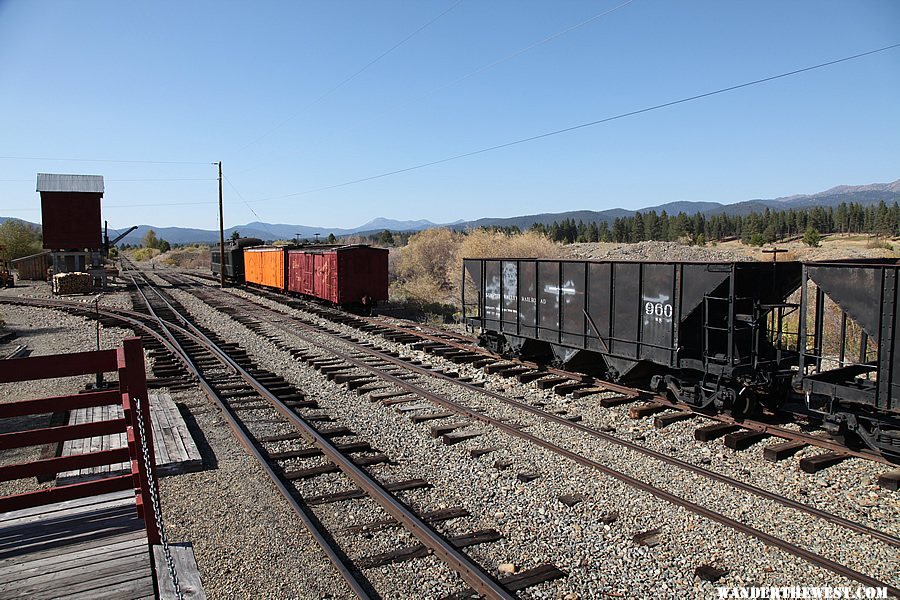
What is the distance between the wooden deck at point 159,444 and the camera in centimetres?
777

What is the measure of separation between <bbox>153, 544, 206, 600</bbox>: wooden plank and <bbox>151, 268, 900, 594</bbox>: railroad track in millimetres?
5225

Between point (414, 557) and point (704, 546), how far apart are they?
2.97 meters

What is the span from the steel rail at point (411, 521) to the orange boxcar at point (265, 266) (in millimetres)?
25338

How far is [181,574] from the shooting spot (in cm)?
395

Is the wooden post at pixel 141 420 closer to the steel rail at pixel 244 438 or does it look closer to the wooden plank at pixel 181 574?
the wooden plank at pixel 181 574

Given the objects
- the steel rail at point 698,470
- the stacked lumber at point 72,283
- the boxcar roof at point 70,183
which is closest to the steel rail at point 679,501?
the steel rail at point 698,470

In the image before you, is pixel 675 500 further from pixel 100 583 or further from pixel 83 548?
pixel 83 548

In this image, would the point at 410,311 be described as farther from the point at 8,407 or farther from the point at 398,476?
the point at 8,407

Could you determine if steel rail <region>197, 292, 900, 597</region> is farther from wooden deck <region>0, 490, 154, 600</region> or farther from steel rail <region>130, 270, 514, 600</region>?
wooden deck <region>0, 490, 154, 600</region>

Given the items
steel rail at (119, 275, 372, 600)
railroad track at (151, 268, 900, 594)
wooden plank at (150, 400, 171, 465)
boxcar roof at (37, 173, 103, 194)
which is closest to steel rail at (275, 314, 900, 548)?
railroad track at (151, 268, 900, 594)

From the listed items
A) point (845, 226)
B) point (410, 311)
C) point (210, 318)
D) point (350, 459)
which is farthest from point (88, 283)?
point (845, 226)

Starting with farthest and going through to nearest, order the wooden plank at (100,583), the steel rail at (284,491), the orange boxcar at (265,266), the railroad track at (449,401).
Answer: the orange boxcar at (265,266), the railroad track at (449,401), the steel rail at (284,491), the wooden plank at (100,583)

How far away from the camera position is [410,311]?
28.1 meters

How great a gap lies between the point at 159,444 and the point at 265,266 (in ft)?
101
